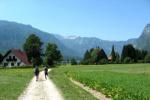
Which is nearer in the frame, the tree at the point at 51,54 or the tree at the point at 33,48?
the tree at the point at 51,54

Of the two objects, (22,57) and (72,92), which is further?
(22,57)

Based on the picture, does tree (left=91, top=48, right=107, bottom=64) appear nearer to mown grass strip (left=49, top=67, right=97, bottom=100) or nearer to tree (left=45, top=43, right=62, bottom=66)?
tree (left=45, top=43, right=62, bottom=66)

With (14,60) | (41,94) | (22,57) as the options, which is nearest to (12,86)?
(41,94)

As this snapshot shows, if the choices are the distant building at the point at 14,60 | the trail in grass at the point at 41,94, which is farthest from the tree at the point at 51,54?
the trail in grass at the point at 41,94

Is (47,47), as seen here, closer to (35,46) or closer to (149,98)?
(35,46)

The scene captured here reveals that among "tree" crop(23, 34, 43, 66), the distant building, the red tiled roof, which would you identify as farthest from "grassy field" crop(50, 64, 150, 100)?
the distant building

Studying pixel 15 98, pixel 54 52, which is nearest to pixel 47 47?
pixel 54 52

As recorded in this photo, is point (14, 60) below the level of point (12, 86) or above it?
above

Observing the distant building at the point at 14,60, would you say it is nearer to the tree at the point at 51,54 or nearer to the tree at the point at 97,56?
the tree at the point at 51,54

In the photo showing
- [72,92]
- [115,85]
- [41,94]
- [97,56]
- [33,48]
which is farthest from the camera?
[97,56]

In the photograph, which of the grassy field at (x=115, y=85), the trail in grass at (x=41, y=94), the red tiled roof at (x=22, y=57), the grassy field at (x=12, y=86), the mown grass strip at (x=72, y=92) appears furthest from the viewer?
the red tiled roof at (x=22, y=57)

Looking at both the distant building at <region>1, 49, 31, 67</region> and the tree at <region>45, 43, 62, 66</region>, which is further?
the distant building at <region>1, 49, 31, 67</region>

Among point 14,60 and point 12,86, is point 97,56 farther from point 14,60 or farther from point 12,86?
point 12,86

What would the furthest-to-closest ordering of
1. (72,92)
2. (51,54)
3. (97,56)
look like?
(97,56) → (51,54) → (72,92)
